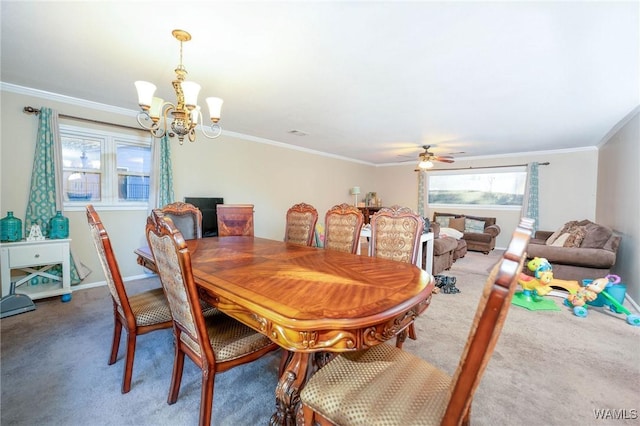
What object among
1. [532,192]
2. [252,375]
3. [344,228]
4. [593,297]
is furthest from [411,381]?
[532,192]

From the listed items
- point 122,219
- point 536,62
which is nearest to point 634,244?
point 536,62

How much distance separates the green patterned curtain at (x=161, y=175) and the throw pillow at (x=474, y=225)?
A: 6.44 meters


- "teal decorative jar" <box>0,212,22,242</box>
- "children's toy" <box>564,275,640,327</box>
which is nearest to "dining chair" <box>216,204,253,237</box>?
"teal decorative jar" <box>0,212,22,242</box>

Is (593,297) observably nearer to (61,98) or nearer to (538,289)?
(538,289)

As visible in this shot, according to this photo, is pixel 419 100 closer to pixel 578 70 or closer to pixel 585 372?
pixel 578 70

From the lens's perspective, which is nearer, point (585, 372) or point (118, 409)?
point (118, 409)

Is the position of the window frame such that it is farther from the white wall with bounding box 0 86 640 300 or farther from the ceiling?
the ceiling

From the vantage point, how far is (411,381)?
3.48 feet

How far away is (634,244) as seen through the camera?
324cm

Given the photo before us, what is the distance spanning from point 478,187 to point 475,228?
120cm

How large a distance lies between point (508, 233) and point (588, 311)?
397 cm

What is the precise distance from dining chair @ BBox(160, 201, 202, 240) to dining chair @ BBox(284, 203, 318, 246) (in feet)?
3.33

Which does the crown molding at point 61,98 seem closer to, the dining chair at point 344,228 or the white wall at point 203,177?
the white wall at point 203,177

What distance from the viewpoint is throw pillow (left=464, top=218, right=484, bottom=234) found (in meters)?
6.55
